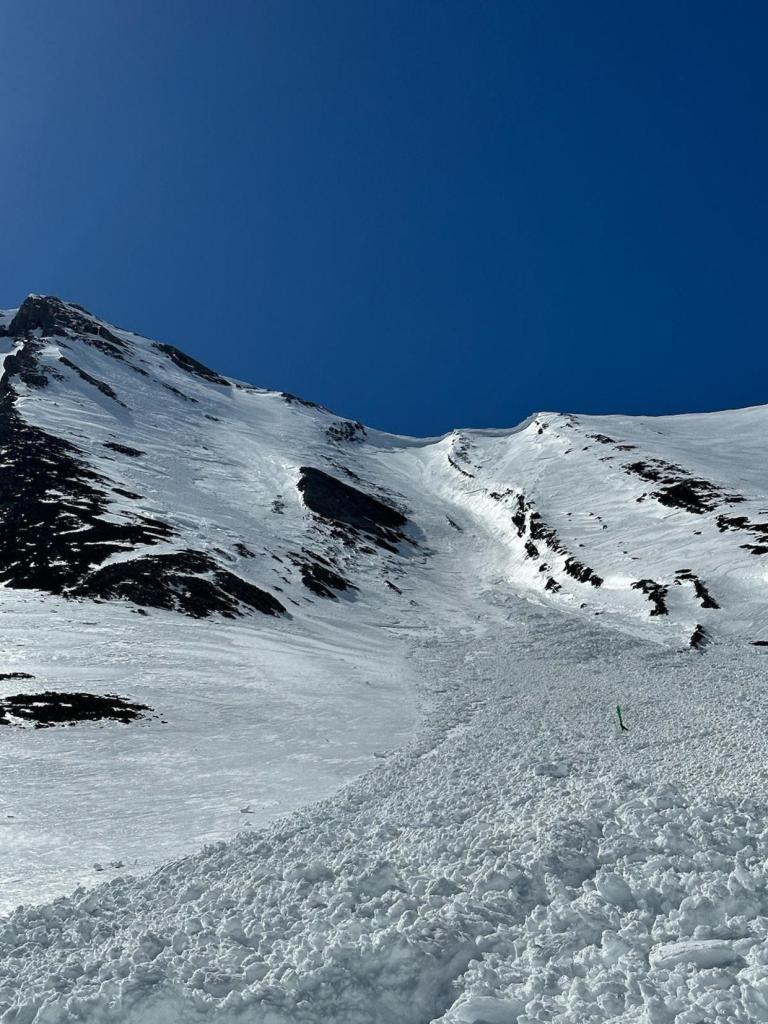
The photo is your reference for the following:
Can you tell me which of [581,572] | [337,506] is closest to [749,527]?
[581,572]

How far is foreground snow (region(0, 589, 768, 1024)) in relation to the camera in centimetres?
858

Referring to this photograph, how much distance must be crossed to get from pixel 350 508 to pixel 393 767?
6844cm

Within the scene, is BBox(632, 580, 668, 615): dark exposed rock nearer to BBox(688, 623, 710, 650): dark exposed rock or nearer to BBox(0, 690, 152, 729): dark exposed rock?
BBox(688, 623, 710, 650): dark exposed rock

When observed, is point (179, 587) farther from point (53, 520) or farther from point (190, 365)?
point (190, 365)

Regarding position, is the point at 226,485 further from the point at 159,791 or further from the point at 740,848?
the point at 740,848

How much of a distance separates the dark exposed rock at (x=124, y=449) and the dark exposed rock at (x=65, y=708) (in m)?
61.6

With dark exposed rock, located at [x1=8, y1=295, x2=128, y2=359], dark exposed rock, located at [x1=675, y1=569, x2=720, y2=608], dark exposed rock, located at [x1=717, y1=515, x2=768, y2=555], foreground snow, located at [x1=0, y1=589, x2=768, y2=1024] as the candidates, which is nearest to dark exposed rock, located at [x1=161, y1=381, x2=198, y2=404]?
dark exposed rock, located at [x1=8, y1=295, x2=128, y2=359]

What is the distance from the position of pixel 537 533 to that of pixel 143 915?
68.9m

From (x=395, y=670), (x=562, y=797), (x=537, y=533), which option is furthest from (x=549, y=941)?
(x=537, y=533)

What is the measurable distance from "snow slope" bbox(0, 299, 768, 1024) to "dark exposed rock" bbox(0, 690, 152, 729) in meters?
1.23

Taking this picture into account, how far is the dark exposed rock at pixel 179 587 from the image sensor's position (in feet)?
139

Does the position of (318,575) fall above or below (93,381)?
below

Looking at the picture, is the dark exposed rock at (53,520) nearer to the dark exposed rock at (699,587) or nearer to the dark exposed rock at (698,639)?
the dark exposed rock at (698,639)

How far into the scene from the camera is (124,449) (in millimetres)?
83750
